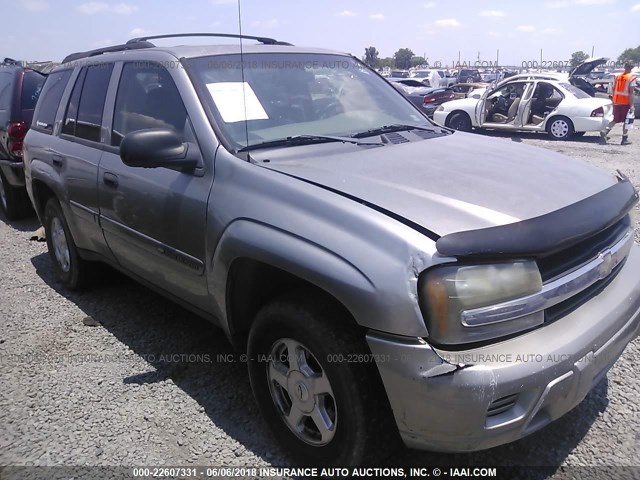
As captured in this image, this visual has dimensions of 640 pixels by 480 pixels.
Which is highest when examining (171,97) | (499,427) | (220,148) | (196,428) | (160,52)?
(160,52)

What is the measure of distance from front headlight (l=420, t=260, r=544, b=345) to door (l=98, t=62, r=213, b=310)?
126 cm

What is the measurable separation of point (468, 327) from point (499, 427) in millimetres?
384

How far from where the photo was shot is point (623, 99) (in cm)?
1302

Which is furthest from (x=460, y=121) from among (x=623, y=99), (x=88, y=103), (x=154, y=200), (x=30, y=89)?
(x=154, y=200)

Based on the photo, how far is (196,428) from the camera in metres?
2.79

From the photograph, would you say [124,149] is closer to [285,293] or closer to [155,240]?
[155,240]

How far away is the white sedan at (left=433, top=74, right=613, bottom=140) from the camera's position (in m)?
12.6

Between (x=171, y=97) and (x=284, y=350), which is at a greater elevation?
(x=171, y=97)

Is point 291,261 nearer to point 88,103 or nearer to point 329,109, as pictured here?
point 329,109

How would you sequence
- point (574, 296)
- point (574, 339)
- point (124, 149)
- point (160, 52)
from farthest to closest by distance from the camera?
1. point (160, 52)
2. point (124, 149)
3. point (574, 296)
4. point (574, 339)

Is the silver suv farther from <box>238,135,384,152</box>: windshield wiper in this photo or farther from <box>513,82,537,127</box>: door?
<box>513,82,537,127</box>: door

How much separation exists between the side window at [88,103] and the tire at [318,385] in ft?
6.86

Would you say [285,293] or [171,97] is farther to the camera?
[171,97]

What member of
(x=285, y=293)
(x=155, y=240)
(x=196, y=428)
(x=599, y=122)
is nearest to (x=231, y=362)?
(x=196, y=428)
